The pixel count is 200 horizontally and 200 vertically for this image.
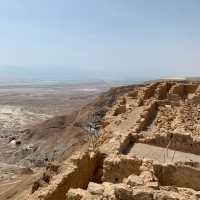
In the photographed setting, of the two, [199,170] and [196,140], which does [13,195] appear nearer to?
[196,140]

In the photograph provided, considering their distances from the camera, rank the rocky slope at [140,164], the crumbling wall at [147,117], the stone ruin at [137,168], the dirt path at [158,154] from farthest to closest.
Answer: the crumbling wall at [147,117] → the dirt path at [158,154] → the rocky slope at [140,164] → the stone ruin at [137,168]

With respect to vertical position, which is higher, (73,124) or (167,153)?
(167,153)

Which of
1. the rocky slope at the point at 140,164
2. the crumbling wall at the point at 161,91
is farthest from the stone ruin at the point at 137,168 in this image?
the crumbling wall at the point at 161,91

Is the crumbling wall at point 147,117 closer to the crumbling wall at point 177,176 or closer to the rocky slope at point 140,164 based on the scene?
the rocky slope at point 140,164

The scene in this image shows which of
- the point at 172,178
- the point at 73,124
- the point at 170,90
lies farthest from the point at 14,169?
the point at 172,178

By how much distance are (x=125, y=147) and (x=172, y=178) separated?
2.44 meters

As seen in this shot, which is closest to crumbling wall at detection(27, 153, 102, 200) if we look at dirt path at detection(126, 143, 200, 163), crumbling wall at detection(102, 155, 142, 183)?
crumbling wall at detection(102, 155, 142, 183)

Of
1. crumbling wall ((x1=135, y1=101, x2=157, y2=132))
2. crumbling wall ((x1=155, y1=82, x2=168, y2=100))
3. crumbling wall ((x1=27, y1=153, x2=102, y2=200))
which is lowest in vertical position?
crumbling wall ((x1=27, y1=153, x2=102, y2=200))

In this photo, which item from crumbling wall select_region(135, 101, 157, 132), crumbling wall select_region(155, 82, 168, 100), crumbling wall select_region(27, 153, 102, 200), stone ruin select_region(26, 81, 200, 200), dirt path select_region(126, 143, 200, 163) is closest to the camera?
stone ruin select_region(26, 81, 200, 200)

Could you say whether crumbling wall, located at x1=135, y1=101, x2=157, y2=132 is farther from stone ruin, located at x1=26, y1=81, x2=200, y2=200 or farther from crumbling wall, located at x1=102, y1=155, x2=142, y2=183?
crumbling wall, located at x1=102, y1=155, x2=142, y2=183

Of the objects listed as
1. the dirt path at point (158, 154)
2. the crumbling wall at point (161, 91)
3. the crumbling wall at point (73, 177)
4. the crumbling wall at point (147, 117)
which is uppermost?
the crumbling wall at point (161, 91)

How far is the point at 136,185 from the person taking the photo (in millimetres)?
6988

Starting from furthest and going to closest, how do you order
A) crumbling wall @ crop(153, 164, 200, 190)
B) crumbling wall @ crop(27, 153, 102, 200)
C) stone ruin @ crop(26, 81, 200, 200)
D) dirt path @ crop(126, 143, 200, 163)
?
1. dirt path @ crop(126, 143, 200, 163)
2. crumbling wall @ crop(153, 164, 200, 190)
3. crumbling wall @ crop(27, 153, 102, 200)
4. stone ruin @ crop(26, 81, 200, 200)

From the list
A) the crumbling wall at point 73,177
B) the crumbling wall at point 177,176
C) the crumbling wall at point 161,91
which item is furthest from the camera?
the crumbling wall at point 161,91
